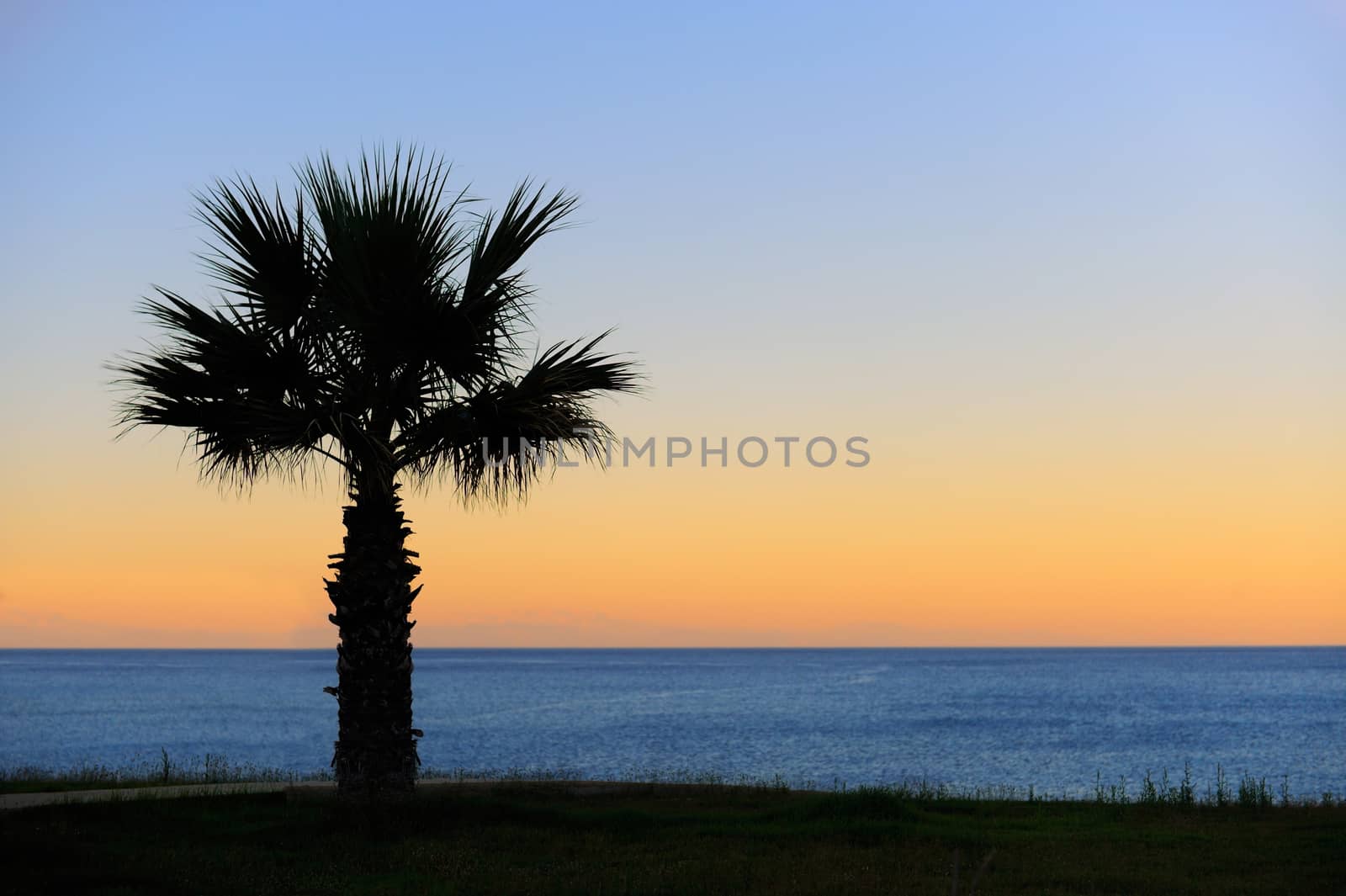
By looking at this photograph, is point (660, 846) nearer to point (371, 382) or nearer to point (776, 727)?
point (371, 382)

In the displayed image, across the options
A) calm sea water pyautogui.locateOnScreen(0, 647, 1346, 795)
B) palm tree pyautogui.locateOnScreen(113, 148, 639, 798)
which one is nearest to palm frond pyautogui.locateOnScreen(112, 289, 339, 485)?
palm tree pyautogui.locateOnScreen(113, 148, 639, 798)

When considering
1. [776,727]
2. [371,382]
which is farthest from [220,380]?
[776,727]

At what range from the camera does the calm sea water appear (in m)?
46.9

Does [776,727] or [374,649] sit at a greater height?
[374,649]

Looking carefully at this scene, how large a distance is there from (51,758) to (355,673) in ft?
154

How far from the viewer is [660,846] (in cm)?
1377

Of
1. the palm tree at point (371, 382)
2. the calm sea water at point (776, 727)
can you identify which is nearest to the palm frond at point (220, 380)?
the palm tree at point (371, 382)

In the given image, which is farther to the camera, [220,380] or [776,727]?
[776,727]

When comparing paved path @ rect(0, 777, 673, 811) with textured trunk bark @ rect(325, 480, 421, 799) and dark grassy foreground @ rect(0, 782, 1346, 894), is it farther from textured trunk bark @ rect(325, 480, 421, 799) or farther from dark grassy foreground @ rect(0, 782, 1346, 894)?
textured trunk bark @ rect(325, 480, 421, 799)

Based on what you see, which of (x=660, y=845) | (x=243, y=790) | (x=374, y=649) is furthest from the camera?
(x=243, y=790)

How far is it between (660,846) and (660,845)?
0.14 metres

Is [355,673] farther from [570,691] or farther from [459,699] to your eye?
[570,691]

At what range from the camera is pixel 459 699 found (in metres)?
109

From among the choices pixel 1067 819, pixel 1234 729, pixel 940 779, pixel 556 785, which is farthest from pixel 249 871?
pixel 1234 729
